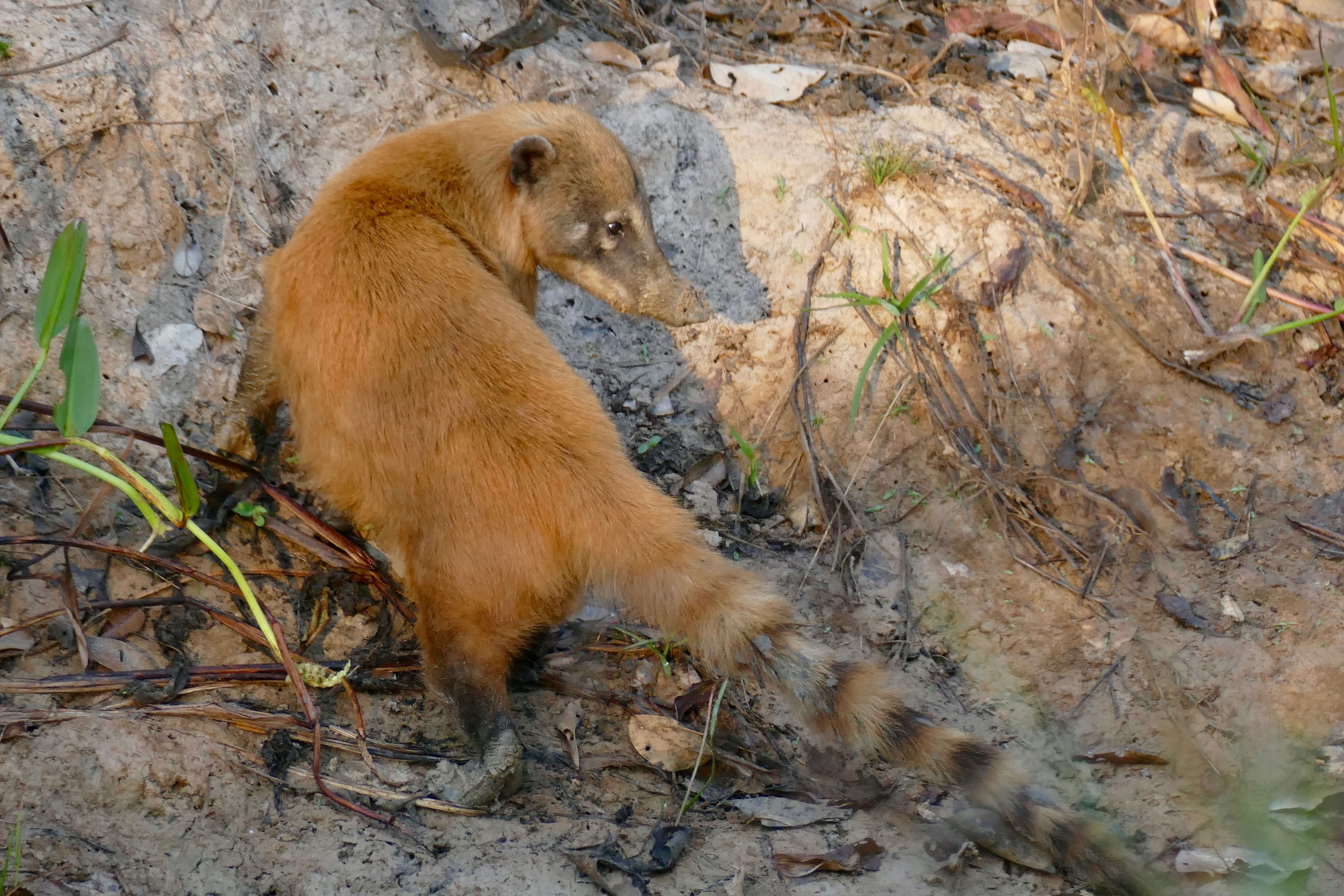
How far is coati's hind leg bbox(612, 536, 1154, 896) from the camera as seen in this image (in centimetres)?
285

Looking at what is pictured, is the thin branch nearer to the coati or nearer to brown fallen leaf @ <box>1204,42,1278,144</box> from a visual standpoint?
the coati

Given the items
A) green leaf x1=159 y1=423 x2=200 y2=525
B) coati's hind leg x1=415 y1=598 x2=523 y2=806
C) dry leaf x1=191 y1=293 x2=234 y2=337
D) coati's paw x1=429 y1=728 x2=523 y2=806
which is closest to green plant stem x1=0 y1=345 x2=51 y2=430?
green leaf x1=159 y1=423 x2=200 y2=525

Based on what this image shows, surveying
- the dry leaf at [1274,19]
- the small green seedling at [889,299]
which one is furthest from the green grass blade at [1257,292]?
the dry leaf at [1274,19]

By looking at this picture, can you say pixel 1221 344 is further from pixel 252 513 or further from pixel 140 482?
pixel 140 482

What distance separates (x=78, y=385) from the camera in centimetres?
275

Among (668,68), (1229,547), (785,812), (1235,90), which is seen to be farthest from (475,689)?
(1235,90)

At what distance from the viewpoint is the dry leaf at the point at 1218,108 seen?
217 inches

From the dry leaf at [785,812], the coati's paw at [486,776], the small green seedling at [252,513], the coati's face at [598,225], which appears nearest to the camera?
the coati's paw at [486,776]

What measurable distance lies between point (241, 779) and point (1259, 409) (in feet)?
14.2

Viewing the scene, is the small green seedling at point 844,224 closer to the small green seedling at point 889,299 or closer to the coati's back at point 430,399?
the small green seedling at point 889,299

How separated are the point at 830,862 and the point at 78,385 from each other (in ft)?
8.27

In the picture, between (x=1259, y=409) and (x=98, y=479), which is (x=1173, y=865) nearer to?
(x=1259, y=409)

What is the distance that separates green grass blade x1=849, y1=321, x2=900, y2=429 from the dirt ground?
Result: 0.28 feet

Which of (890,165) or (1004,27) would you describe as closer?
(890,165)
